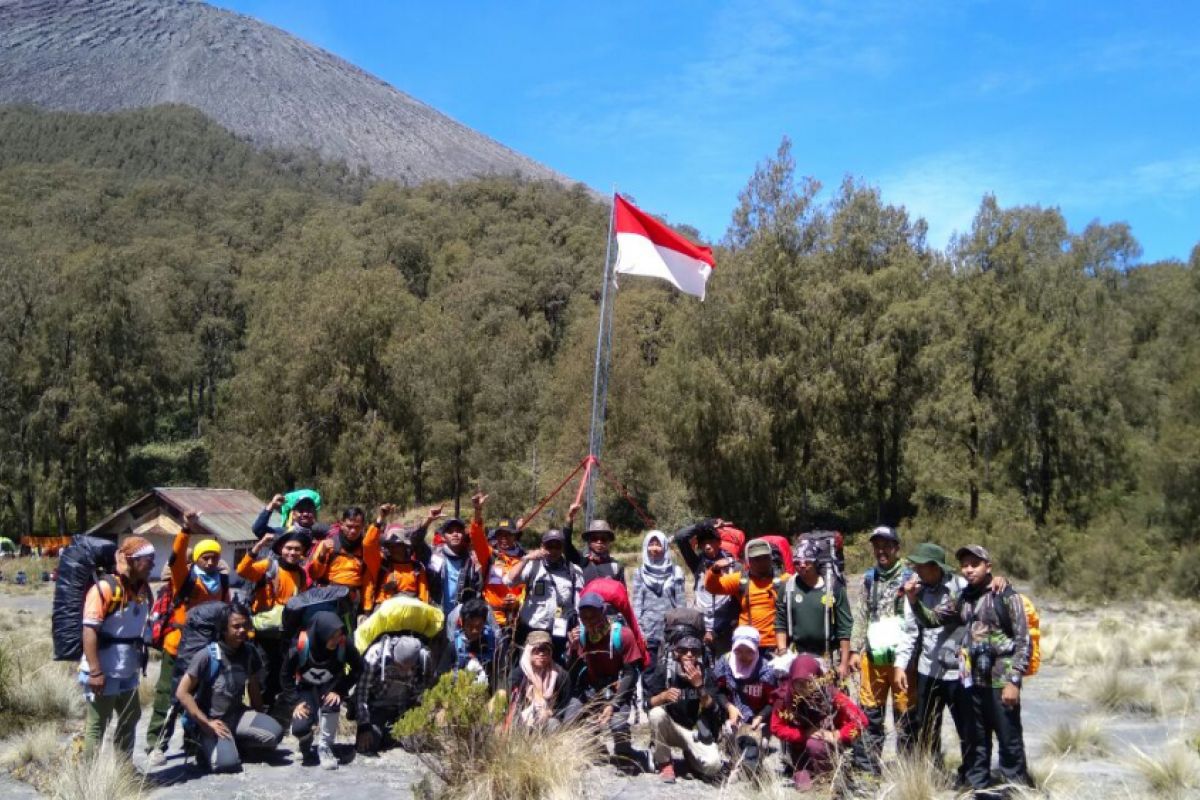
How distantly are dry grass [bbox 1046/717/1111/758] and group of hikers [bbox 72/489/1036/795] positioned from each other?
5.08 ft

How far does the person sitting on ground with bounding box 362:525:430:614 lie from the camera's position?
7223 millimetres

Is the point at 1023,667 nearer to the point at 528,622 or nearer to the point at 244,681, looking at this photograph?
the point at 528,622

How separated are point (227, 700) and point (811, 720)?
3.72m

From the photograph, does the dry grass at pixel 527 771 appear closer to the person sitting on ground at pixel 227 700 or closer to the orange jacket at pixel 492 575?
the person sitting on ground at pixel 227 700

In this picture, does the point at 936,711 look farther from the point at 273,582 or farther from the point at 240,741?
the point at 273,582

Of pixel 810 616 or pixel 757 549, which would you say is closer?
pixel 810 616

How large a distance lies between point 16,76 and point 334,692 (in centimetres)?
19933

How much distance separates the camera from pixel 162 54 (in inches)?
7229

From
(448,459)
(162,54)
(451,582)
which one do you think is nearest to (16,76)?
(162,54)

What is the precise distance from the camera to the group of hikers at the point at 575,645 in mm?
5637

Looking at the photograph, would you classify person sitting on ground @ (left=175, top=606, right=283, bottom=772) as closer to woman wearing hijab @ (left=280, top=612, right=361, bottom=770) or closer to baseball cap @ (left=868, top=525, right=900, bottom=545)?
woman wearing hijab @ (left=280, top=612, right=361, bottom=770)

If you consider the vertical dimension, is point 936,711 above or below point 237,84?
below

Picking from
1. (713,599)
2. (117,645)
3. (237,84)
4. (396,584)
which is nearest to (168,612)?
(117,645)

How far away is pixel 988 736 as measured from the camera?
5586 mm
